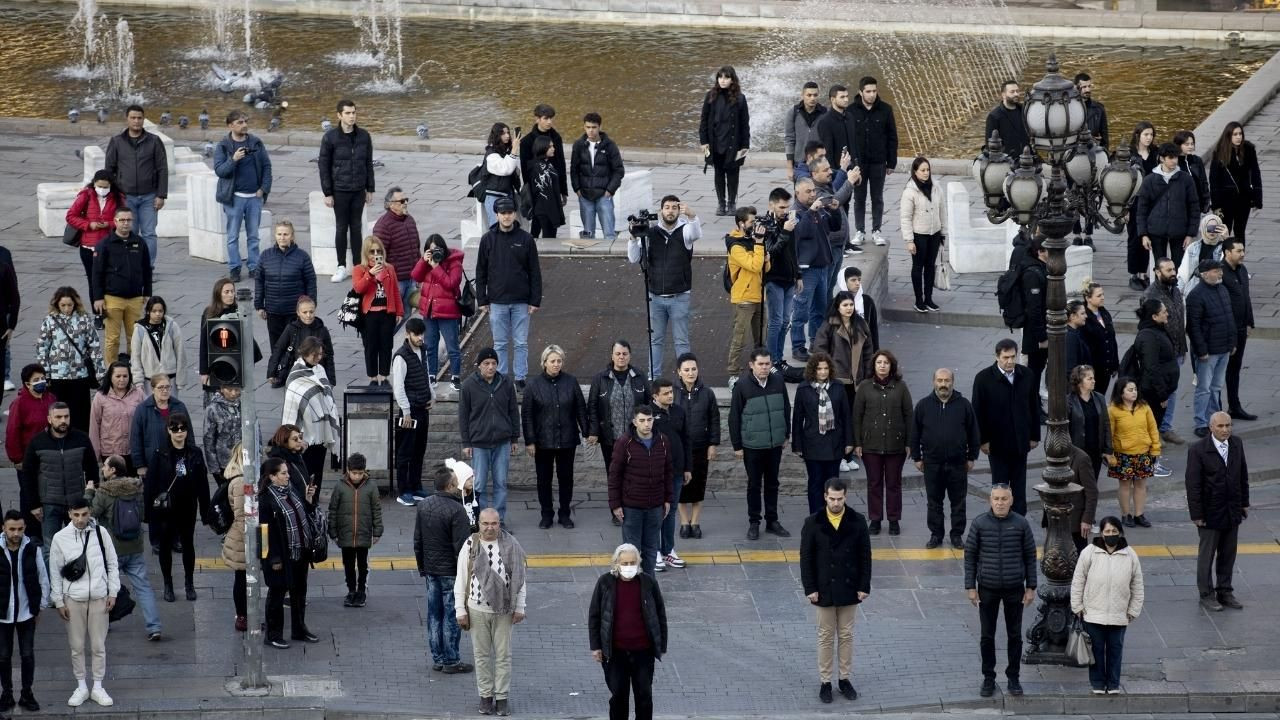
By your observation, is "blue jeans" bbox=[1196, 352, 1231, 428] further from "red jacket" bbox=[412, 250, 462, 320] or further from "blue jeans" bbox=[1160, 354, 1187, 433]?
"red jacket" bbox=[412, 250, 462, 320]

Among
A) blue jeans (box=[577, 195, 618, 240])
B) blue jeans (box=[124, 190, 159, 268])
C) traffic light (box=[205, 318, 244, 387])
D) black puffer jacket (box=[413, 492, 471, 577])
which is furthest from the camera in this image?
blue jeans (box=[577, 195, 618, 240])

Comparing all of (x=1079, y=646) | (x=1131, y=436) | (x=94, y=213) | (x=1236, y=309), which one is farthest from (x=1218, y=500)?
(x=94, y=213)

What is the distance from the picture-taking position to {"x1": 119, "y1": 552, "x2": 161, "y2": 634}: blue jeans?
16.4 metres

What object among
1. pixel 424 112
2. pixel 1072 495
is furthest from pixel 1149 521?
pixel 424 112

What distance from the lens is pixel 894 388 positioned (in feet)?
59.4

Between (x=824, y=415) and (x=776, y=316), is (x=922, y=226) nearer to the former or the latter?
(x=776, y=316)

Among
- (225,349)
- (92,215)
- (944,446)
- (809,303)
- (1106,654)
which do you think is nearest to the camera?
(225,349)

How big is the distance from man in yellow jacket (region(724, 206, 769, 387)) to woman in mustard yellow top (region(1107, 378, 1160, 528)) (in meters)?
3.03

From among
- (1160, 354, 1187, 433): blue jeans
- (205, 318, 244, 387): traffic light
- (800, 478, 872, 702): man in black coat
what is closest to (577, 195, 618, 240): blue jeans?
(1160, 354, 1187, 433): blue jeans

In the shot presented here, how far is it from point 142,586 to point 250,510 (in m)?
1.21

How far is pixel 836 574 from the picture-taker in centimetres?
1551

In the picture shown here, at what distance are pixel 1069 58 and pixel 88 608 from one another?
78.2 feet

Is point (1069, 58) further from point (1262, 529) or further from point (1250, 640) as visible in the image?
point (1250, 640)

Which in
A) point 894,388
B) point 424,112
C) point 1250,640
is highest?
point 424,112
